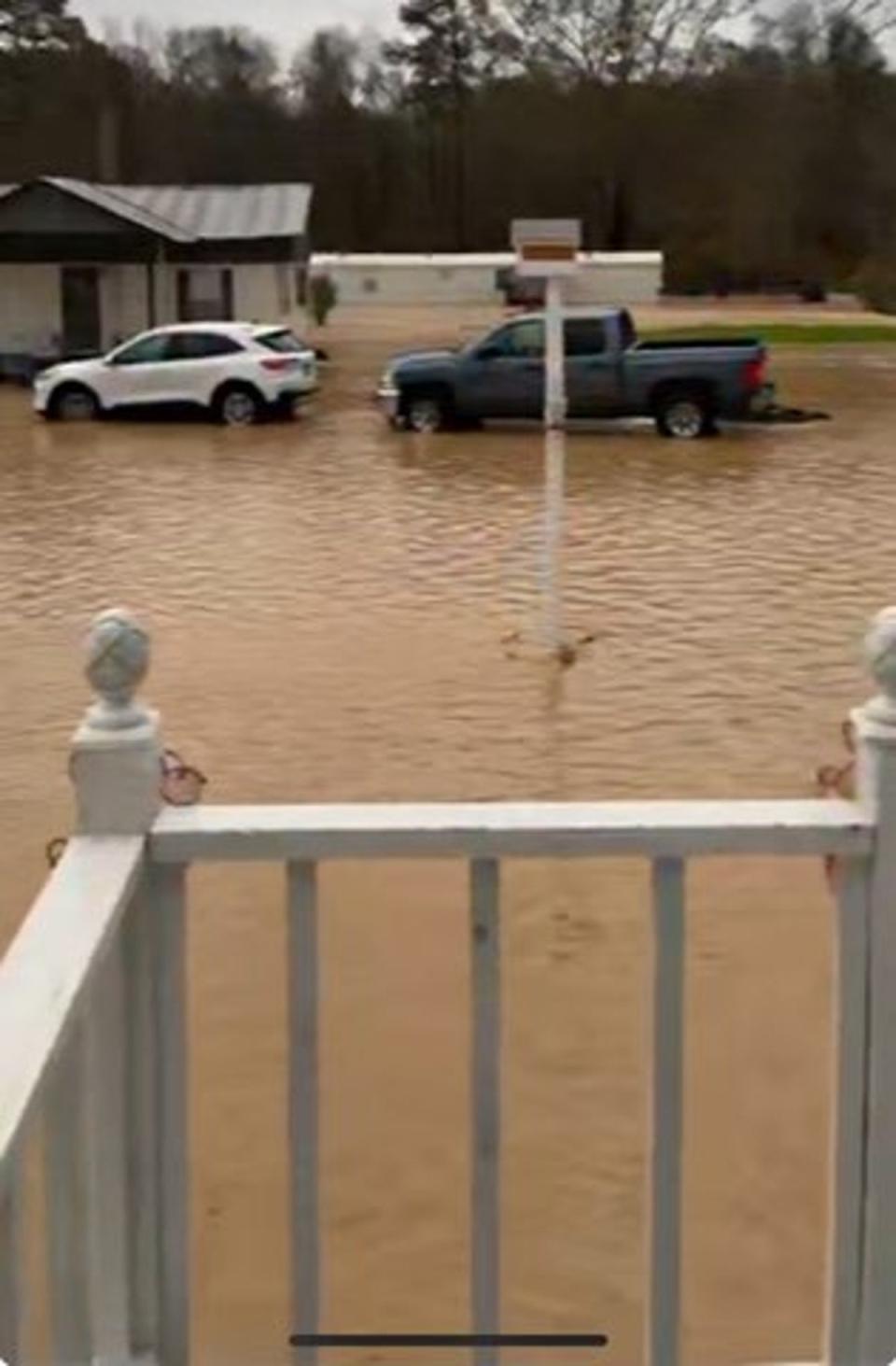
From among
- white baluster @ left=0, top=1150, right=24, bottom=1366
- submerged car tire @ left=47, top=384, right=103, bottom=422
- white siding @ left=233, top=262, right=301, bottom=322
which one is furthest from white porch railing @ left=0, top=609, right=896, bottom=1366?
white siding @ left=233, top=262, right=301, bottom=322

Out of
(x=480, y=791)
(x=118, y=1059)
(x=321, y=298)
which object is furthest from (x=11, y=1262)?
(x=321, y=298)

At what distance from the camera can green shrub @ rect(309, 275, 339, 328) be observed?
4691cm

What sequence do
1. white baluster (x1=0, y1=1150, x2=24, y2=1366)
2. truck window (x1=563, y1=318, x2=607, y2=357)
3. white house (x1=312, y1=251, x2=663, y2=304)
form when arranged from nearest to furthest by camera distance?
white baluster (x1=0, y1=1150, x2=24, y2=1366) < truck window (x1=563, y1=318, x2=607, y2=357) < white house (x1=312, y1=251, x2=663, y2=304)

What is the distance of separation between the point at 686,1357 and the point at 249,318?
3211 centimetres

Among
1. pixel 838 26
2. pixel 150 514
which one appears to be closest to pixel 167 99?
pixel 838 26

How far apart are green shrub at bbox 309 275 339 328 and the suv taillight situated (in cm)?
2358

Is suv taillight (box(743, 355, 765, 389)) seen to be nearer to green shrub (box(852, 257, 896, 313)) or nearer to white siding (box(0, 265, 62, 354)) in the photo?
white siding (box(0, 265, 62, 354))

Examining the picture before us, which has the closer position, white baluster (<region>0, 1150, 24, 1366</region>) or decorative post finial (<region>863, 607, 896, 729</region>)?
white baluster (<region>0, 1150, 24, 1366</region>)

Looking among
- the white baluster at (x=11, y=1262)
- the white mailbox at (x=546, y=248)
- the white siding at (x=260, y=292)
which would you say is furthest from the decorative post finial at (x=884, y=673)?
the white siding at (x=260, y=292)

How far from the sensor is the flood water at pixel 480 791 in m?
4.28

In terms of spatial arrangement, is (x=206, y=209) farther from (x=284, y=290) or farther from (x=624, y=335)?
(x=624, y=335)

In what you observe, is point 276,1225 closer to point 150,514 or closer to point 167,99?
point 150,514

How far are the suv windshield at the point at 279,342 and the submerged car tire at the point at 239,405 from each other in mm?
657

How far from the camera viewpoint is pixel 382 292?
188ft
